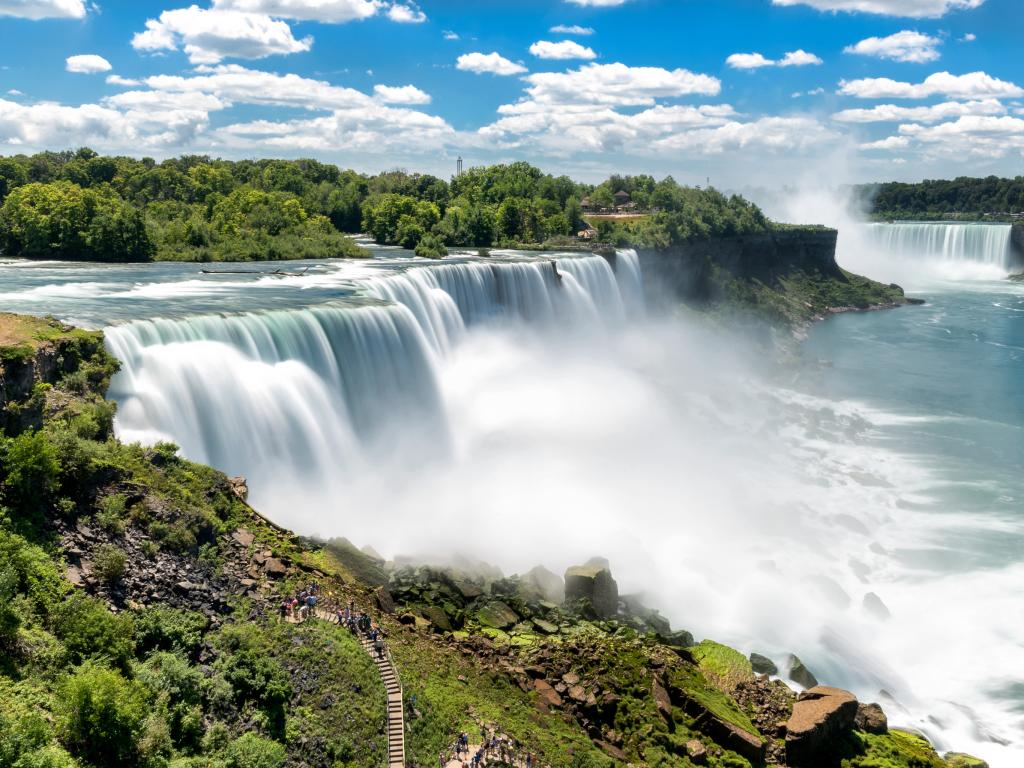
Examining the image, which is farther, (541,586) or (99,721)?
(541,586)

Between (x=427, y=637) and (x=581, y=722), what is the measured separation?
154 inches

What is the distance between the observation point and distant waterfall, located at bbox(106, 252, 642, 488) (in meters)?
24.2

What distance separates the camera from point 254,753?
46.2ft

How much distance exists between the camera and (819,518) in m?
32.3

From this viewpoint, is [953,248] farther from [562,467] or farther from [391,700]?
[391,700]

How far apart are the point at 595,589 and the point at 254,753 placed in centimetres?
1098

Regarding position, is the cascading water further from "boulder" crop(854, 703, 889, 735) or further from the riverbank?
the riverbank

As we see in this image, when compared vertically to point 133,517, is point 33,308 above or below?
above

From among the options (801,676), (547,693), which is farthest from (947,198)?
(547,693)

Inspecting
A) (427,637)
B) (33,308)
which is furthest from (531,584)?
(33,308)

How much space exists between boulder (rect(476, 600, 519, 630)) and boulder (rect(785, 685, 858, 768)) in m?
6.86

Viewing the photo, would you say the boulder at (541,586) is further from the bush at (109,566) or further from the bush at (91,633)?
the bush at (91,633)

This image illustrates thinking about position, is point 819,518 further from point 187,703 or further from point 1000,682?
point 187,703

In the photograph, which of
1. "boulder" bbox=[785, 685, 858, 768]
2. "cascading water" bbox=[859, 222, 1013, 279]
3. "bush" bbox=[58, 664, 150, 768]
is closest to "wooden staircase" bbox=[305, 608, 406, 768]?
"bush" bbox=[58, 664, 150, 768]
